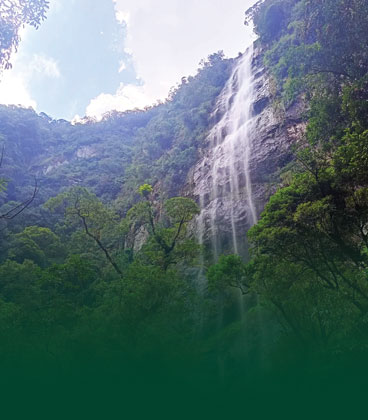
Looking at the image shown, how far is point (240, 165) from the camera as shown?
25.1 meters

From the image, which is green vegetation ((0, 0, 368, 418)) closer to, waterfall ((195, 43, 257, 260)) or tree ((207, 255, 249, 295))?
tree ((207, 255, 249, 295))

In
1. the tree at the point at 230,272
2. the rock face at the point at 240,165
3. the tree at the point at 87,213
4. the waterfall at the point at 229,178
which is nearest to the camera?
the tree at the point at 230,272

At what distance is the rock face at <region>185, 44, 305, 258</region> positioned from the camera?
70.4ft

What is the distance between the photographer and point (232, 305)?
1627 cm

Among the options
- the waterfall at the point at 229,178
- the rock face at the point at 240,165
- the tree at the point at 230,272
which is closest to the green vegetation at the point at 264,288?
the tree at the point at 230,272

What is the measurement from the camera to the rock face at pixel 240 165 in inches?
845

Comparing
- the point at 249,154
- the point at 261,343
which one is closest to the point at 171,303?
the point at 261,343

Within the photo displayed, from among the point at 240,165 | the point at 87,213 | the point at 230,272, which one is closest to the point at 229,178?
the point at 240,165

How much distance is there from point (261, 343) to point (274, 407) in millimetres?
4365

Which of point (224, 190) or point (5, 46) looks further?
point (224, 190)

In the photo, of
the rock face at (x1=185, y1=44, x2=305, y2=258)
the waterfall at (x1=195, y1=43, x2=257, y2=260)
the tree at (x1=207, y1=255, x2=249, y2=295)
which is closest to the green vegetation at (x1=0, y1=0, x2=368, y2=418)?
the tree at (x1=207, y1=255, x2=249, y2=295)

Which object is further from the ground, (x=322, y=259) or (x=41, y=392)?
(x=322, y=259)

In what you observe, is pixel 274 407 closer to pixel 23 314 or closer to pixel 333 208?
pixel 333 208

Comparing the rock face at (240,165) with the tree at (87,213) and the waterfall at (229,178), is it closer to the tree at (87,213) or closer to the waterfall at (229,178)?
the waterfall at (229,178)
